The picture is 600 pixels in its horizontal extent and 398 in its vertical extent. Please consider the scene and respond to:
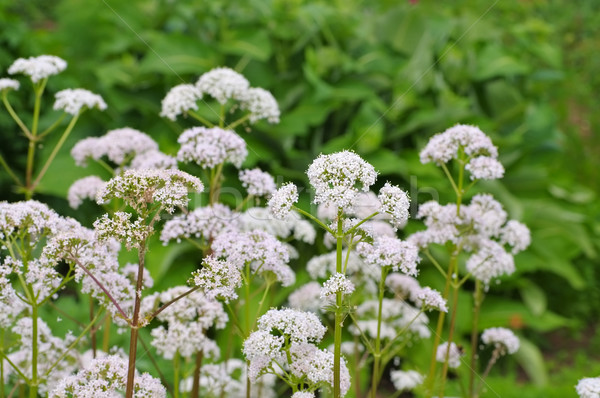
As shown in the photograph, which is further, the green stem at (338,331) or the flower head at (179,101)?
the flower head at (179,101)

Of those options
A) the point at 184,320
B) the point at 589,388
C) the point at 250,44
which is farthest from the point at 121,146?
the point at 250,44

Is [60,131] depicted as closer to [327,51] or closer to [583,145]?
[327,51]

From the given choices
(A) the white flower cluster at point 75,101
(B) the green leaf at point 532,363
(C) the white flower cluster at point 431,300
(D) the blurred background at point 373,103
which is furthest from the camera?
(D) the blurred background at point 373,103

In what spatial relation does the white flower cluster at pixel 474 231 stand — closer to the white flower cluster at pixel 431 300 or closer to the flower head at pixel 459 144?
the flower head at pixel 459 144

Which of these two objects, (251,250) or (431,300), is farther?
(431,300)

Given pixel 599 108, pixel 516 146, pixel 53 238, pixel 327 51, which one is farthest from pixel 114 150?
pixel 599 108

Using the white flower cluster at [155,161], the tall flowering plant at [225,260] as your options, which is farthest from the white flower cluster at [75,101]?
the white flower cluster at [155,161]

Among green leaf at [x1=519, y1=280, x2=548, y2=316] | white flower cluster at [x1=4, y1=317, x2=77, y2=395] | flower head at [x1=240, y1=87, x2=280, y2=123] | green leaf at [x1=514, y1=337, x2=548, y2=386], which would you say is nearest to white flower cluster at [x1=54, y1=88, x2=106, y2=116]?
flower head at [x1=240, y1=87, x2=280, y2=123]

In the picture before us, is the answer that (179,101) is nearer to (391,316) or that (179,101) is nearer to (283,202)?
(283,202)
